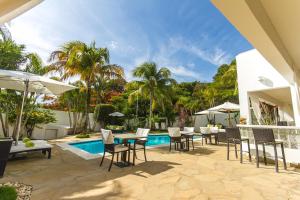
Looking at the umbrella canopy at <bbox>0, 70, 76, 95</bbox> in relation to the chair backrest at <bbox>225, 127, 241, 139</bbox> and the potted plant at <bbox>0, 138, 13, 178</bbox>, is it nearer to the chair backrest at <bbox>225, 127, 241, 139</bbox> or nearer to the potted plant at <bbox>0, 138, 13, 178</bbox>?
the potted plant at <bbox>0, 138, 13, 178</bbox>

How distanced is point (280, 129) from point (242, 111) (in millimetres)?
2519

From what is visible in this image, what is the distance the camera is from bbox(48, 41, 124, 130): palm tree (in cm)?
1253

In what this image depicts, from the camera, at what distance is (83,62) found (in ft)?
40.9

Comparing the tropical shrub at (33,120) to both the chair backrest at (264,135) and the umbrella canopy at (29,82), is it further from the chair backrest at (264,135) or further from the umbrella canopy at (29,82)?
the chair backrest at (264,135)

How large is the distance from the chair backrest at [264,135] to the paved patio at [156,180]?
2.82 ft

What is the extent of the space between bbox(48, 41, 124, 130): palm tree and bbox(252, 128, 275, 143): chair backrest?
11368 millimetres

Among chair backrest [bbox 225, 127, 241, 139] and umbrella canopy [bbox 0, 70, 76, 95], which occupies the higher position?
umbrella canopy [bbox 0, 70, 76, 95]

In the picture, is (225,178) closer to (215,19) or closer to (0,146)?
(0,146)

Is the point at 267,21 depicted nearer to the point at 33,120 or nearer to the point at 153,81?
the point at 33,120

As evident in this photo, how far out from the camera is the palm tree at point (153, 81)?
56.5 ft

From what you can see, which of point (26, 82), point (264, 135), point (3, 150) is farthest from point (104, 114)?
point (264, 135)

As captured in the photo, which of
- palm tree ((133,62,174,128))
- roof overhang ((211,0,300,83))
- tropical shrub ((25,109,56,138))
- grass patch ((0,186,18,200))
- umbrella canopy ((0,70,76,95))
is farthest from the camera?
palm tree ((133,62,174,128))

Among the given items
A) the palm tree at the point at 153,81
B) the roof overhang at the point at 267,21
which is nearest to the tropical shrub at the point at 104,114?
the palm tree at the point at 153,81

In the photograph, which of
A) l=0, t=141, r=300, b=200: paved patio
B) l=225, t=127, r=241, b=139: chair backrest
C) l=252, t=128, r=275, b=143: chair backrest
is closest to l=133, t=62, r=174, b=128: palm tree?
l=225, t=127, r=241, b=139: chair backrest
